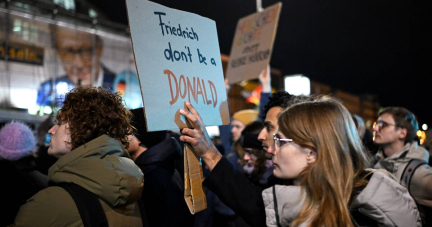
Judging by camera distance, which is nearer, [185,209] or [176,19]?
[176,19]

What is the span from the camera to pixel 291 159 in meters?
1.75

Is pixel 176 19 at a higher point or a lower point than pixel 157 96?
higher

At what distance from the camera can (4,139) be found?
10.5ft

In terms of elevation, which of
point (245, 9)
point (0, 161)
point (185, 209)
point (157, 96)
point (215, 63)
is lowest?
point (185, 209)

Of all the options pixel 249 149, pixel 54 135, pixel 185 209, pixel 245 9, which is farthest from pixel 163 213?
pixel 245 9

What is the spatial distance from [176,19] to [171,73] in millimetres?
352

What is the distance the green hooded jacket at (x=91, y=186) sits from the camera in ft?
5.37

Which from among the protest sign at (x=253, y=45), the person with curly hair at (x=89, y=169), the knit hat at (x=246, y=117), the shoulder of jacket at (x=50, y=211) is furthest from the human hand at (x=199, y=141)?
the knit hat at (x=246, y=117)

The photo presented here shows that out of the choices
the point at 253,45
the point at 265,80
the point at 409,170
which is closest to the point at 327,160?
the point at 409,170

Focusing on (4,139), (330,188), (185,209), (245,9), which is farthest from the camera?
(245,9)

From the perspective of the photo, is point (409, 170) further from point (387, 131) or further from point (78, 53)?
point (78, 53)

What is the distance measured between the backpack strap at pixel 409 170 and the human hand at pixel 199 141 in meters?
1.94

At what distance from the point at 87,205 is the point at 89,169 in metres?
0.16

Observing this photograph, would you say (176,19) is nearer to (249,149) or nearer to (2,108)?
(249,149)
